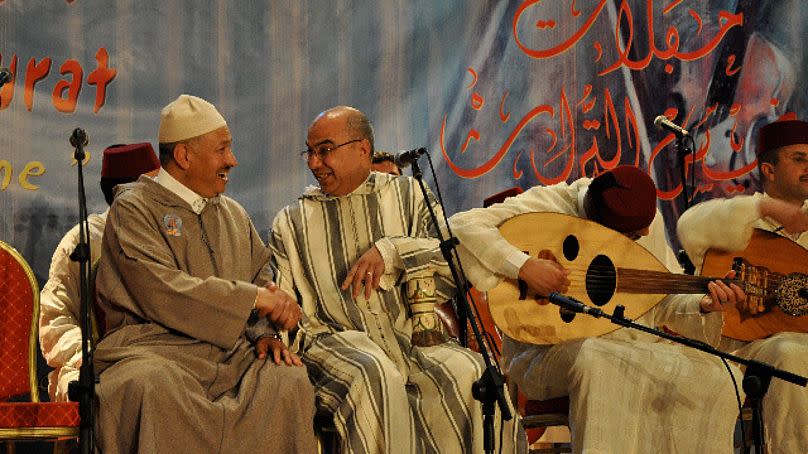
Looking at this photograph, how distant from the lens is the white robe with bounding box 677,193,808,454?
496 centimetres

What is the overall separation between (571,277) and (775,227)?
50.9 inches

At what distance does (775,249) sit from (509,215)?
128cm

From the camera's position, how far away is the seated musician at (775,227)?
4980 millimetres

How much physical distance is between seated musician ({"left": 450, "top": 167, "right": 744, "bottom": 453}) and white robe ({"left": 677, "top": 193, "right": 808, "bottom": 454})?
0.84 feet

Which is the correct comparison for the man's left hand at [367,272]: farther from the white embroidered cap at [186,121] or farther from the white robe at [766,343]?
the white robe at [766,343]

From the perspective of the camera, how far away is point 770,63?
6.76 metres

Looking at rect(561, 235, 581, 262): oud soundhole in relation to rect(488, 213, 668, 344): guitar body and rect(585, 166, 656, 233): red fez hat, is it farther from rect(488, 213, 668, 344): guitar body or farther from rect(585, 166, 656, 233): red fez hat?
rect(585, 166, 656, 233): red fez hat

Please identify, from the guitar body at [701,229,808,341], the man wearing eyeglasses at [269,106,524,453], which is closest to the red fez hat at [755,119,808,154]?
the guitar body at [701,229,808,341]

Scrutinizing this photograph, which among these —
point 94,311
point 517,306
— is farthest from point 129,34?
point 517,306

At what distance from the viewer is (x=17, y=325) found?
433cm

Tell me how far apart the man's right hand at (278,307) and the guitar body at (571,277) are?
0.97m

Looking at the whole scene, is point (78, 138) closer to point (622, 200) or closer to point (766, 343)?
point (622, 200)

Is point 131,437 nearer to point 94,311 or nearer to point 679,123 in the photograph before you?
point 94,311

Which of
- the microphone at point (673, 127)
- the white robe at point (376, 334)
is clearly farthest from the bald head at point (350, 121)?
the microphone at point (673, 127)
